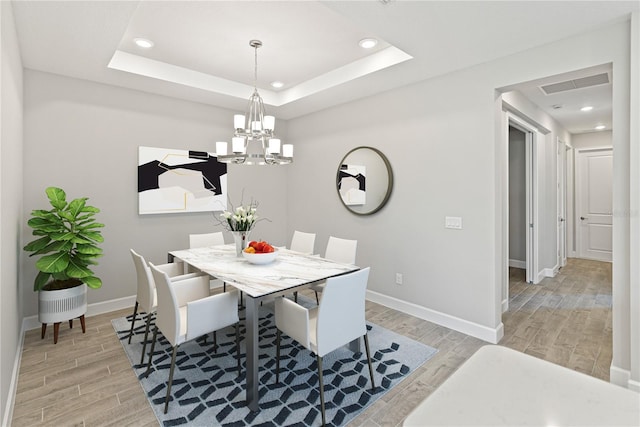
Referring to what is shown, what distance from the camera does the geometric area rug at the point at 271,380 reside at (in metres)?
2.03

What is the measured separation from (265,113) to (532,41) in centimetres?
330

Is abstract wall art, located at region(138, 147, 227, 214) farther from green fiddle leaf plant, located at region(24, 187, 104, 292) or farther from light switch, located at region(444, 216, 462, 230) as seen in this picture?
light switch, located at region(444, 216, 462, 230)

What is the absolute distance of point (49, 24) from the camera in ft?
7.87

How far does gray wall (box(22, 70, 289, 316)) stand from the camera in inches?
130

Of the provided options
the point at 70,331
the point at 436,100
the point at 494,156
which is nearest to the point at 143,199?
the point at 70,331

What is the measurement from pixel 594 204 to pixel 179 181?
7.79m

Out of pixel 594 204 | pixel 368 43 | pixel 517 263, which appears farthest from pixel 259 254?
pixel 594 204

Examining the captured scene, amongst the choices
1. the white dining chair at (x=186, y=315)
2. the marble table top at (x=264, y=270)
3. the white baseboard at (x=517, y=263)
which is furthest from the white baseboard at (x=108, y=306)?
the white baseboard at (x=517, y=263)

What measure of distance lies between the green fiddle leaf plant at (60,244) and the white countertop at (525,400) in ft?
10.6

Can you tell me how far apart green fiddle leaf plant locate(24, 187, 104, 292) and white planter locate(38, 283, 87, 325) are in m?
0.12

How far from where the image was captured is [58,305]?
9.69ft

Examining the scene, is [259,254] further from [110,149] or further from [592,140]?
[592,140]

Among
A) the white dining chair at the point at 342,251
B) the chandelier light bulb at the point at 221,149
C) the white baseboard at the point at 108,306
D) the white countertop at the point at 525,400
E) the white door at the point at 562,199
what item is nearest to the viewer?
the white countertop at the point at 525,400

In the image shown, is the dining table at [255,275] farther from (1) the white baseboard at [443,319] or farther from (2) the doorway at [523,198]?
(2) the doorway at [523,198]
